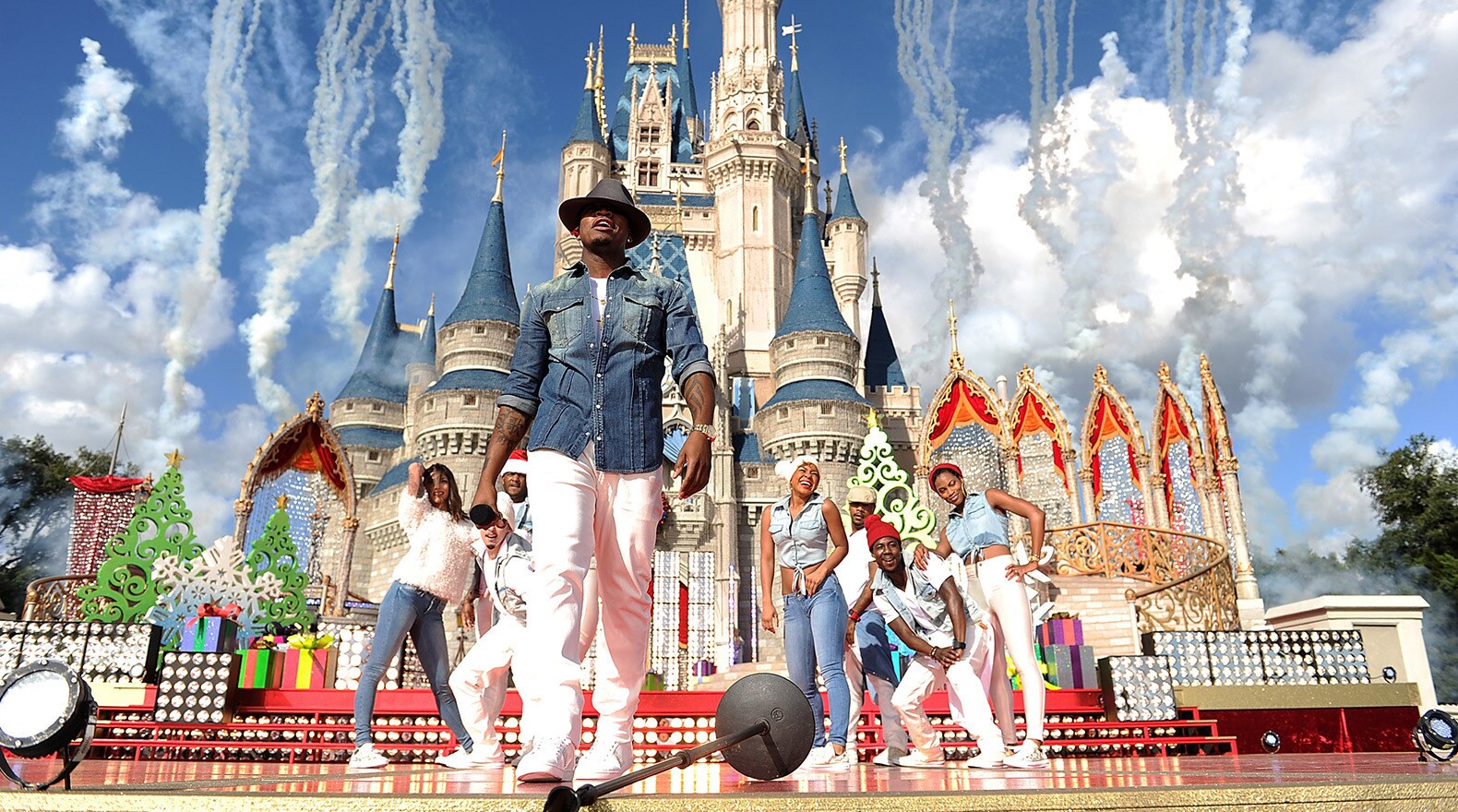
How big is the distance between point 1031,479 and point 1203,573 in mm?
12302

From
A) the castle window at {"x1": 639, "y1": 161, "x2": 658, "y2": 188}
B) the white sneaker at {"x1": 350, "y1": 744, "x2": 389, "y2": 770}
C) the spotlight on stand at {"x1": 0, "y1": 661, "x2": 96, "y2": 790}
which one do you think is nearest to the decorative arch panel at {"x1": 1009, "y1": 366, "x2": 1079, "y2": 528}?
the white sneaker at {"x1": 350, "y1": 744, "x2": 389, "y2": 770}

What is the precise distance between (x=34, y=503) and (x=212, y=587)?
116ft

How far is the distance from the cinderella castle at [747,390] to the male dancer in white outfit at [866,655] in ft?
32.9

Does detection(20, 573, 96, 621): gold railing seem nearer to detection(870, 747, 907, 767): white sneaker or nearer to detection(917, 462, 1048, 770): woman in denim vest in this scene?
detection(870, 747, 907, 767): white sneaker

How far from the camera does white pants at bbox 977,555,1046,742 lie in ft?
15.6

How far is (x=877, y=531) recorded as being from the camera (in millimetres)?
5266

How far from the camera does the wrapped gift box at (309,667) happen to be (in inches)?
345

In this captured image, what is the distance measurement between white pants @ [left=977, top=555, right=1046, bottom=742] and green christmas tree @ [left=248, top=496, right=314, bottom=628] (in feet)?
37.2

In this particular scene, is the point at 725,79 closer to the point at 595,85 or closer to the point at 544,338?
the point at 595,85

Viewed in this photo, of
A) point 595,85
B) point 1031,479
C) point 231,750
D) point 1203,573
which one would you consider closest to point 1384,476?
point 1031,479

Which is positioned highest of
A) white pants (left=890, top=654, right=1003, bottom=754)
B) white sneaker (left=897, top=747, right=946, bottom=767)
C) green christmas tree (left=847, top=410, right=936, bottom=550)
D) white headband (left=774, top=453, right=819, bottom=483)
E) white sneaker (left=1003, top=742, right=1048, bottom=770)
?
green christmas tree (left=847, top=410, right=936, bottom=550)

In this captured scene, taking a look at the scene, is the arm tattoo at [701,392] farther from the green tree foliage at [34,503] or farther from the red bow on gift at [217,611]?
the green tree foliage at [34,503]

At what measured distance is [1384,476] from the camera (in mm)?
33031

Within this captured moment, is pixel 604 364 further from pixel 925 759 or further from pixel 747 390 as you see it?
pixel 747 390
